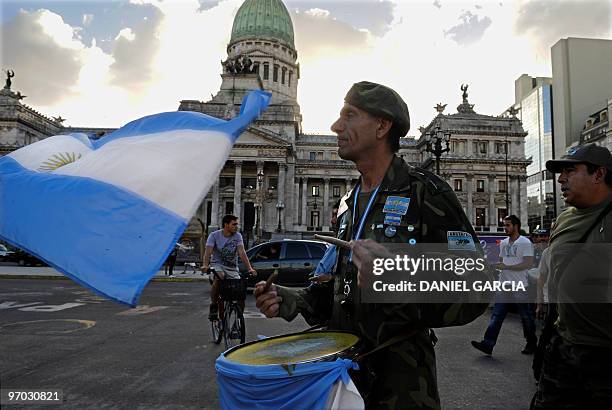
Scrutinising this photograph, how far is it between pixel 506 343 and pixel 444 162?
51.1 meters

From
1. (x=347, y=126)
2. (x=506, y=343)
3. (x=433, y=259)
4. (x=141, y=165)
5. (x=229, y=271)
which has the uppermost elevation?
(x=347, y=126)

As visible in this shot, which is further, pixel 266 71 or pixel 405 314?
pixel 266 71

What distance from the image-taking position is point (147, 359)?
5.75 m

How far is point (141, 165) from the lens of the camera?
2205mm

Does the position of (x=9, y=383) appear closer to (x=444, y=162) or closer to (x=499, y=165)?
(x=444, y=162)

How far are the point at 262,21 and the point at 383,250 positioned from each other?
7500 centimetres

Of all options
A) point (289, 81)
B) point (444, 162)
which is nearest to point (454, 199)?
point (444, 162)

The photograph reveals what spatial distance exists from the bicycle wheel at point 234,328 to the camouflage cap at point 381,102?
17.2 ft

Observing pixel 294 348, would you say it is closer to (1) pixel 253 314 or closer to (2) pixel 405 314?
(2) pixel 405 314

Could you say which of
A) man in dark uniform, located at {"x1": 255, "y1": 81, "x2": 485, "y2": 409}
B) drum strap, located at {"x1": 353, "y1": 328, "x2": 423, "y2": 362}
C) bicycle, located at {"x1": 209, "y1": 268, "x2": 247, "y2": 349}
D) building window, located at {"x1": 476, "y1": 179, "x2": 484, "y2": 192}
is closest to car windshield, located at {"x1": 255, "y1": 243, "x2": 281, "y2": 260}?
bicycle, located at {"x1": 209, "y1": 268, "x2": 247, "y2": 349}

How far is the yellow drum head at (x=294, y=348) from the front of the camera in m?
1.69

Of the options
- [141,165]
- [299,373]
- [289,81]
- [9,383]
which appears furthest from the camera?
[289,81]

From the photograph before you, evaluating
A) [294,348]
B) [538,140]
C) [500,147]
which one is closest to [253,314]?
[294,348]

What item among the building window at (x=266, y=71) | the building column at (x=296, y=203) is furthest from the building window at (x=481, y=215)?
the building window at (x=266, y=71)
